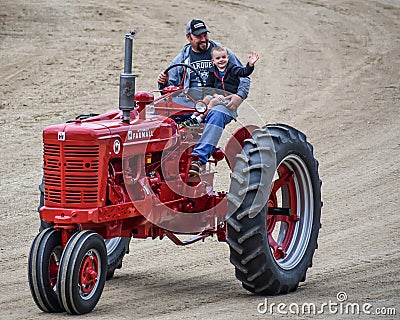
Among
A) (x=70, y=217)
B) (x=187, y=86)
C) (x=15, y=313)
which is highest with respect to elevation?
(x=187, y=86)

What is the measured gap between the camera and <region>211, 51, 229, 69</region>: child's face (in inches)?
331

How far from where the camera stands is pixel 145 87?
17.5 meters

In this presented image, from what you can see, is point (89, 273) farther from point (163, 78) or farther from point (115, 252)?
point (163, 78)

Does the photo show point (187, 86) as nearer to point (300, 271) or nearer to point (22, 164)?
point (300, 271)

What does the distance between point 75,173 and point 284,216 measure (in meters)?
2.25

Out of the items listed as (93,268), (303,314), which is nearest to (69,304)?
(93,268)

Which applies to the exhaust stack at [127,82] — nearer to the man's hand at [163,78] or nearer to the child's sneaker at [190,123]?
the child's sneaker at [190,123]

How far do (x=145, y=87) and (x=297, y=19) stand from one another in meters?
6.34

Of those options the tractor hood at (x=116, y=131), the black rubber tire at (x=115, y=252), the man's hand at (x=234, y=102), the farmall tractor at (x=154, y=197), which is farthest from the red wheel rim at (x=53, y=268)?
the man's hand at (x=234, y=102)

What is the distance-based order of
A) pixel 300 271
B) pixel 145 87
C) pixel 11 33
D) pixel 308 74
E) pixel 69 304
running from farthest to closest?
pixel 11 33, pixel 308 74, pixel 145 87, pixel 300 271, pixel 69 304

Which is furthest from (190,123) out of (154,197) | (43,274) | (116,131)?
(43,274)

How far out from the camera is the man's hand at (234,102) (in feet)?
27.2

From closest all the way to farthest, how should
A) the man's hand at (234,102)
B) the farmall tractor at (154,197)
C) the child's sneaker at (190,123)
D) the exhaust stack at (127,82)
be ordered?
1. the farmall tractor at (154,197)
2. the exhaust stack at (127,82)
3. the child's sneaker at (190,123)
4. the man's hand at (234,102)

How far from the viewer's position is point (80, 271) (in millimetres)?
6973
